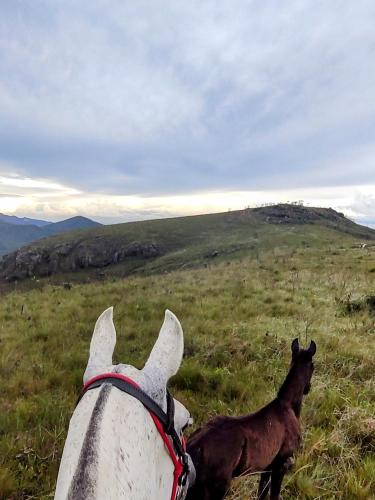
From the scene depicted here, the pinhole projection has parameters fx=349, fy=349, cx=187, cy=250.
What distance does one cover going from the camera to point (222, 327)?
7.60 metres

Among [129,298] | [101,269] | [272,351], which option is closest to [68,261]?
[101,269]

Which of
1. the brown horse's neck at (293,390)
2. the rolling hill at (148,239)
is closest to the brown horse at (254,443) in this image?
the brown horse's neck at (293,390)

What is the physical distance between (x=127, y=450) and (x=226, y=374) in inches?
182

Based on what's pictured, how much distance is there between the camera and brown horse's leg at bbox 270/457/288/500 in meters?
2.94

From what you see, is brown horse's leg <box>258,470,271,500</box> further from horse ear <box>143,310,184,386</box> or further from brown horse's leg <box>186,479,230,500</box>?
horse ear <box>143,310,184,386</box>

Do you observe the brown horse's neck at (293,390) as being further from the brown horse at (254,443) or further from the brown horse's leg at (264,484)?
the brown horse's leg at (264,484)

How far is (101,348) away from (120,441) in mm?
519

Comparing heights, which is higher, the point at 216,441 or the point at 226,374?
the point at 216,441

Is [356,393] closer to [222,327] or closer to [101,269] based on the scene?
[222,327]

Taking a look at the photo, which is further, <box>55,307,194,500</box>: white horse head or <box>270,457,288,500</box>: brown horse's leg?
<box>270,457,288,500</box>: brown horse's leg

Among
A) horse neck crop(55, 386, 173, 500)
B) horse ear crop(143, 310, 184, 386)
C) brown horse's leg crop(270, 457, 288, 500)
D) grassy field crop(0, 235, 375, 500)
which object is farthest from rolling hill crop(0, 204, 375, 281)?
horse neck crop(55, 386, 173, 500)

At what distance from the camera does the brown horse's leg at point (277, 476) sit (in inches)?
116

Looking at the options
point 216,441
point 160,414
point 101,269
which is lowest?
point 101,269

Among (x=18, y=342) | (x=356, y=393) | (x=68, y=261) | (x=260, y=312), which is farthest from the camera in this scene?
(x=68, y=261)
